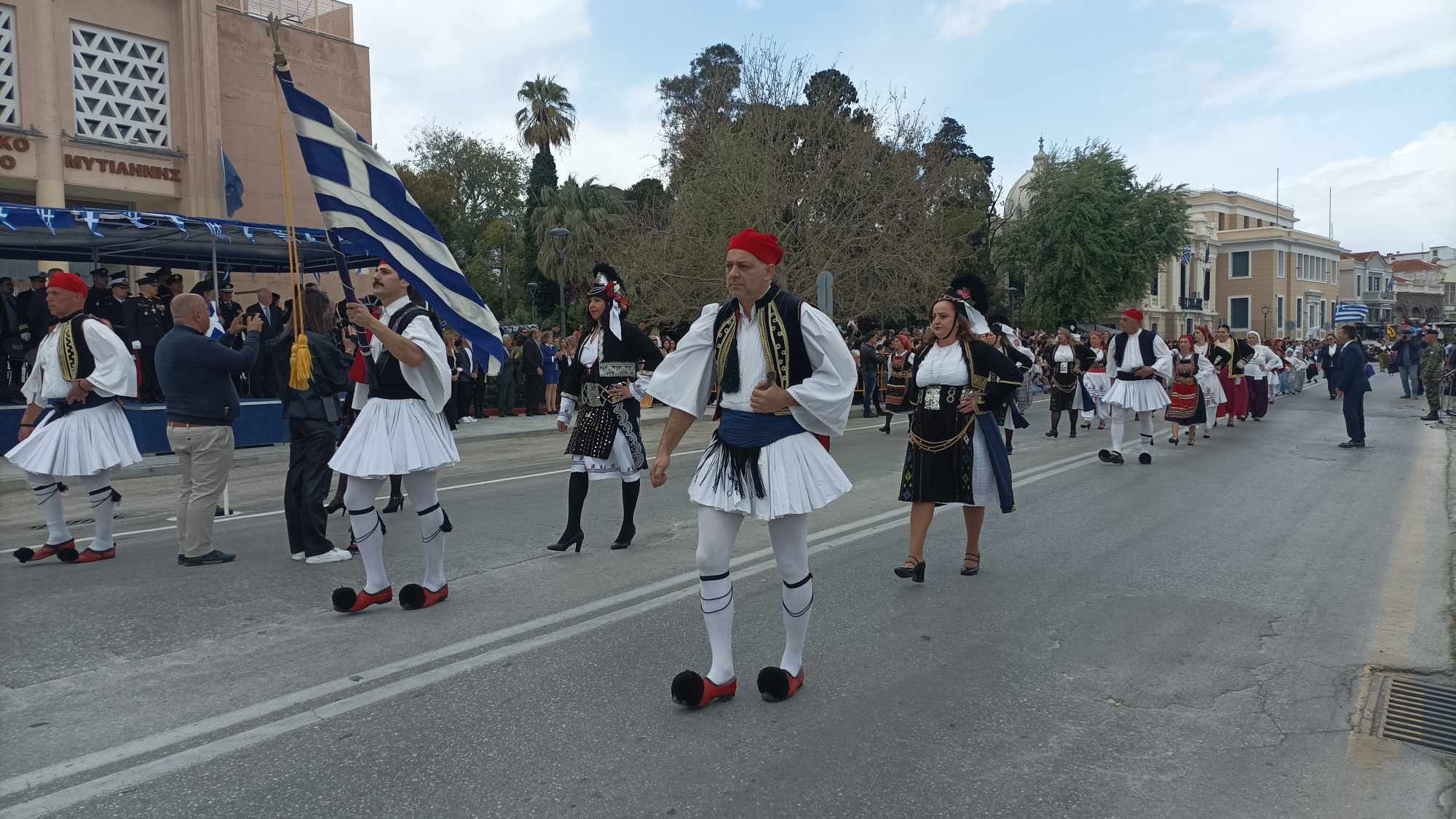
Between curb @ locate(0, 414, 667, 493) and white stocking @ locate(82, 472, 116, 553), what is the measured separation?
2827 millimetres

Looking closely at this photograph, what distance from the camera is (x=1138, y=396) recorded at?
12695mm

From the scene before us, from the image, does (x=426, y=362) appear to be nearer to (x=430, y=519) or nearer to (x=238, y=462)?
(x=430, y=519)

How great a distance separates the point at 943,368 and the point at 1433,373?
20058 mm

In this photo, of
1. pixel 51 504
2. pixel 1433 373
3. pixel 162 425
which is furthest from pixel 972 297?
pixel 1433 373

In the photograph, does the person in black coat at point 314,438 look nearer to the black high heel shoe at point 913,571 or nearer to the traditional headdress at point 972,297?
the black high heel shoe at point 913,571

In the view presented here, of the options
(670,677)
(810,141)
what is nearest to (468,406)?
(810,141)

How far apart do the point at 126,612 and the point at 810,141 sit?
24.6 m

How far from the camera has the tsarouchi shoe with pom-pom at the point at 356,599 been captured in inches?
220

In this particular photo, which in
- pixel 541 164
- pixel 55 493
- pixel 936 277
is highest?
pixel 541 164

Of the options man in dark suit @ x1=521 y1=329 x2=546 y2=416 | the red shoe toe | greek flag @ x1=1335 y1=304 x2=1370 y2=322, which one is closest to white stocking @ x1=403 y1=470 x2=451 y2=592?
the red shoe toe

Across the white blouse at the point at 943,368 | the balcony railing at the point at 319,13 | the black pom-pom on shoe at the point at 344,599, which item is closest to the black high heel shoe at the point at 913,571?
the white blouse at the point at 943,368

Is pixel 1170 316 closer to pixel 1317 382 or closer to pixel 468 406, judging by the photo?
→ pixel 1317 382

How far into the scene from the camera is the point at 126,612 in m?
5.73

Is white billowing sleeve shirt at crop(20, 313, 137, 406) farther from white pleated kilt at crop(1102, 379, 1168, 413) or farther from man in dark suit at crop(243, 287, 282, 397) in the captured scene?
white pleated kilt at crop(1102, 379, 1168, 413)
